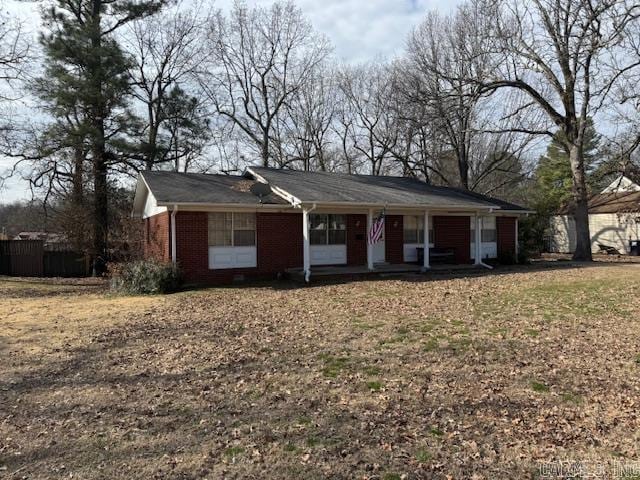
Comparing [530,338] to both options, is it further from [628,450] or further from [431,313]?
[628,450]

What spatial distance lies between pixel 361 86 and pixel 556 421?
3376cm

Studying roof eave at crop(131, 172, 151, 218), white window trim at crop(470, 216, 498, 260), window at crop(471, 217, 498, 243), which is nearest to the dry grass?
roof eave at crop(131, 172, 151, 218)

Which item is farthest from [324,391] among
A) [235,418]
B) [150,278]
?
[150,278]

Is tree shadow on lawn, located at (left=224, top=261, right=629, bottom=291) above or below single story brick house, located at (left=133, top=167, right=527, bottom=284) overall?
below

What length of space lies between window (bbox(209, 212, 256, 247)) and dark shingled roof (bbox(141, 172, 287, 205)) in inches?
25.0

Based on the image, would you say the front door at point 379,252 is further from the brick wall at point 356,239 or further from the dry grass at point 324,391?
the dry grass at point 324,391

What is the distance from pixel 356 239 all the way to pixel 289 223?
2.69 metres

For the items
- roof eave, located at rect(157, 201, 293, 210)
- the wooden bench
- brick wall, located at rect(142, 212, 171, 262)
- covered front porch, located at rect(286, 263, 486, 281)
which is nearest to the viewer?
roof eave, located at rect(157, 201, 293, 210)

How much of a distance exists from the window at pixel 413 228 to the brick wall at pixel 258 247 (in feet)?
14.7

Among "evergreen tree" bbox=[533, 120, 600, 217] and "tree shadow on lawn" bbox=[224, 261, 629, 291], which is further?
"evergreen tree" bbox=[533, 120, 600, 217]

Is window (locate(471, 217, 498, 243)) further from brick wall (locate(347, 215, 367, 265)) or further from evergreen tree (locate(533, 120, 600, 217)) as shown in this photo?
evergreen tree (locate(533, 120, 600, 217))

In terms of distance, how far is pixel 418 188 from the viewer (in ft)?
69.0

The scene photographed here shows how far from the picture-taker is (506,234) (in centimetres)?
2206

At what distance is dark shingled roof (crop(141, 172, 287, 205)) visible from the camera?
48.4 feet
